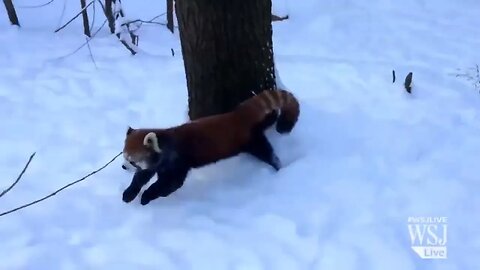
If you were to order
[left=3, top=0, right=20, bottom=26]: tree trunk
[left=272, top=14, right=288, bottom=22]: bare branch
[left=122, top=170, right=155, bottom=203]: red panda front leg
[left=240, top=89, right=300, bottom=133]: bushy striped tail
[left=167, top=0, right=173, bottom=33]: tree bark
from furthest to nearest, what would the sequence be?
[left=272, top=14, right=288, bottom=22]: bare branch
[left=167, top=0, right=173, bottom=33]: tree bark
[left=3, top=0, right=20, bottom=26]: tree trunk
[left=240, top=89, right=300, bottom=133]: bushy striped tail
[left=122, top=170, right=155, bottom=203]: red panda front leg

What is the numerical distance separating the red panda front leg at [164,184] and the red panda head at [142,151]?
93 millimetres

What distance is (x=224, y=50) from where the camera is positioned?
3633 millimetres

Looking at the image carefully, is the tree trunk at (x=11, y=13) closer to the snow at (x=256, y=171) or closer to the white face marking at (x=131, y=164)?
the snow at (x=256, y=171)

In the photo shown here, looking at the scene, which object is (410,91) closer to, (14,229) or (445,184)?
(445,184)

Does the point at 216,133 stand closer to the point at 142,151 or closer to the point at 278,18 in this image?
the point at 142,151

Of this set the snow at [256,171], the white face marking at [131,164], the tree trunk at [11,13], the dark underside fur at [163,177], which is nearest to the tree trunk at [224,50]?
the snow at [256,171]

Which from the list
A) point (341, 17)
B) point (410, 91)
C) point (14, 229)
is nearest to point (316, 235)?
point (14, 229)

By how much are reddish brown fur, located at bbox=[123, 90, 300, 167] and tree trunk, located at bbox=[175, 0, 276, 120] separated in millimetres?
209

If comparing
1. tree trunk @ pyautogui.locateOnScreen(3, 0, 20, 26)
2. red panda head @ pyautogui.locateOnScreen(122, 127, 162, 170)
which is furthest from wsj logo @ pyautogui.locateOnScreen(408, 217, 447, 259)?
tree trunk @ pyautogui.locateOnScreen(3, 0, 20, 26)

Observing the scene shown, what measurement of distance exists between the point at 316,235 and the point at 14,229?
60.5 inches

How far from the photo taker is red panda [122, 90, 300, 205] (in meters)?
3.25

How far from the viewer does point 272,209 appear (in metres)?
3.24

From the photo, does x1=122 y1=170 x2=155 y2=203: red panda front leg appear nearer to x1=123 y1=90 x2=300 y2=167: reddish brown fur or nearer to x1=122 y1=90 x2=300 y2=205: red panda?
x1=122 y1=90 x2=300 y2=205: red panda

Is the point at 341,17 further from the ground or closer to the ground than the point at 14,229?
closer to the ground
